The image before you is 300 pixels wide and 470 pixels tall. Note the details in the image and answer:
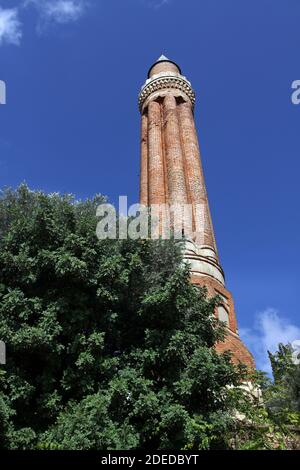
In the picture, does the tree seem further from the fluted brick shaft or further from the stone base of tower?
the fluted brick shaft

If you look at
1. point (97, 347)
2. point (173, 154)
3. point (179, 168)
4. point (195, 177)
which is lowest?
point (97, 347)

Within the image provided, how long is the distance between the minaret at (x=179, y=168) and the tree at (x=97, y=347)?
521 cm

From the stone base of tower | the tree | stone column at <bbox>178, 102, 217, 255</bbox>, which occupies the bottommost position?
the tree

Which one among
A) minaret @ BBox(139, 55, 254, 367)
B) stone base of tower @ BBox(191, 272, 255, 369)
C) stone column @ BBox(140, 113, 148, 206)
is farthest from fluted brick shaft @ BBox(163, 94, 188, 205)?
stone base of tower @ BBox(191, 272, 255, 369)

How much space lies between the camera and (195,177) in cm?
2045

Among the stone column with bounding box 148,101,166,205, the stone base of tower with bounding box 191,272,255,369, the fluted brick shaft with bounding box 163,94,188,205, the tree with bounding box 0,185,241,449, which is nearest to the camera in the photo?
the tree with bounding box 0,185,241,449

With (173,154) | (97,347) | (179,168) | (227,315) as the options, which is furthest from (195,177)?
(97,347)

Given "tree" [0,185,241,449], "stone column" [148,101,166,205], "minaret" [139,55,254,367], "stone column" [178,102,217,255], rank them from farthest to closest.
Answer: "stone column" [148,101,166,205], "stone column" [178,102,217,255], "minaret" [139,55,254,367], "tree" [0,185,241,449]

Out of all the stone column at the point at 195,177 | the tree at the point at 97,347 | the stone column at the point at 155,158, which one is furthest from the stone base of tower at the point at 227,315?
the stone column at the point at 155,158

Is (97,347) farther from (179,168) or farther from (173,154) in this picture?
(173,154)

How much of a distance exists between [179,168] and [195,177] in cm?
77

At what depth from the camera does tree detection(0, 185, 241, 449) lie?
8227mm
